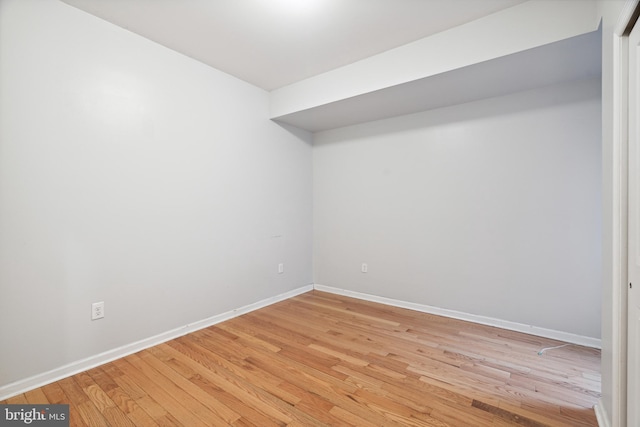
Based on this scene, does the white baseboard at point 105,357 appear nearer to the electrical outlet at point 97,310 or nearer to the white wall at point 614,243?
the electrical outlet at point 97,310

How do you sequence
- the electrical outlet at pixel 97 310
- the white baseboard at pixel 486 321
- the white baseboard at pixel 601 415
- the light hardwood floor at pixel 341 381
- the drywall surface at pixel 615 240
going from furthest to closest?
the white baseboard at pixel 486 321
the electrical outlet at pixel 97 310
the light hardwood floor at pixel 341 381
the white baseboard at pixel 601 415
the drywall surface at pixel 615 240

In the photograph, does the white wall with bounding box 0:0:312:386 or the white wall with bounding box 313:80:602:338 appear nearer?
the white wall with bounding box 0:0:312:386

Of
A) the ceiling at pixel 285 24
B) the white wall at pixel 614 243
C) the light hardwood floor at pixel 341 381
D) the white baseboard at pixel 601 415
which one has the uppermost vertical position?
the ceiling at pixel 285 24

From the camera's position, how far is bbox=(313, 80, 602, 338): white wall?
2396 millimetres

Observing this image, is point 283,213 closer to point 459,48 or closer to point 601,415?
point 459,48

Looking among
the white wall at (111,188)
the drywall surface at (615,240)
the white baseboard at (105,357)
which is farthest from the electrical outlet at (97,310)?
the drywall surface at (615,240)

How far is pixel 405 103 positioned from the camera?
295 cm

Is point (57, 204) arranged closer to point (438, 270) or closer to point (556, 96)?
point (438, 270)

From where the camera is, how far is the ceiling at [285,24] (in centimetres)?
197

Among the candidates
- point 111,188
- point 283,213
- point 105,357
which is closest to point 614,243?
point 283,213

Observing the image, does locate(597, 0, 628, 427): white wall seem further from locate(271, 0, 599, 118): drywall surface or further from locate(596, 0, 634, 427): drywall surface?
locate(271, 0, 599, 118): drywall surface

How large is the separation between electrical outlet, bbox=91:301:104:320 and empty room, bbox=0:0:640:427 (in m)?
0.05

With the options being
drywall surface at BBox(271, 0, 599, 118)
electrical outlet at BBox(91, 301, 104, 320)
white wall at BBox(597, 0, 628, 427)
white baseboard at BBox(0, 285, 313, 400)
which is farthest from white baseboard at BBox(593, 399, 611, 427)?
electrical outlet at BBox(91, 301, 104, 320)

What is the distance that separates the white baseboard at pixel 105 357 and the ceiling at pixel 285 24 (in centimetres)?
251
